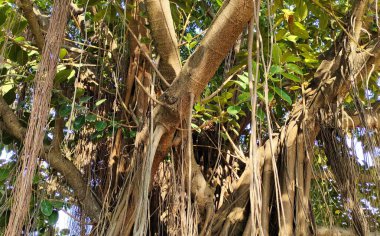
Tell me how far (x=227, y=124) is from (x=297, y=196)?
19.2 inches

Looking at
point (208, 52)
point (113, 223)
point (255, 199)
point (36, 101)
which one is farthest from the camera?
point (113, 223)

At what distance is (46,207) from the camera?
150 centimetres

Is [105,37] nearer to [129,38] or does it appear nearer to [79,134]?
[129,38]

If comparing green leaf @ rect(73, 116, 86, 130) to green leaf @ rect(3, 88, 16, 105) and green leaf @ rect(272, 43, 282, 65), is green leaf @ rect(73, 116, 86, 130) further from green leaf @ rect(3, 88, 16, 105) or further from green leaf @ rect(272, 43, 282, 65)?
green leaf @ rect(272, 43, 282, 65)

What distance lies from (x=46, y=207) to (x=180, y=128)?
21.8 inches

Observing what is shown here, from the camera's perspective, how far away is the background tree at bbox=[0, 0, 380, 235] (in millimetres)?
1402

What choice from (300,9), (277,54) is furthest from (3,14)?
(300,9)

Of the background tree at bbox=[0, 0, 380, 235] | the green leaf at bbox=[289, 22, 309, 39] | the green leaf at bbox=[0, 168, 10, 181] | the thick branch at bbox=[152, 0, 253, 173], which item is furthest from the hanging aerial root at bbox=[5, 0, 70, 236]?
the green leaf at bbox=[289, 22, 309, 39]

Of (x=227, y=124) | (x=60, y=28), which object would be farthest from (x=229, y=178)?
(x=60, y=28)

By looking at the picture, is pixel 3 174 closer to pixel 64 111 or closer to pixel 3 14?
pixel 64 111

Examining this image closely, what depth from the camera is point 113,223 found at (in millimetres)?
1395

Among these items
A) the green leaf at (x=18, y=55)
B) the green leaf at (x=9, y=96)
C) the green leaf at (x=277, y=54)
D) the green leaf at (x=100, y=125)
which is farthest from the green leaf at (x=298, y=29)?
the green leaf at (x=9, y=96)

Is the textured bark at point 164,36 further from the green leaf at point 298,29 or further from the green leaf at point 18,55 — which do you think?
the green leaf at point 18,55

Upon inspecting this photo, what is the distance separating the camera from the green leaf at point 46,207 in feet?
4.86
